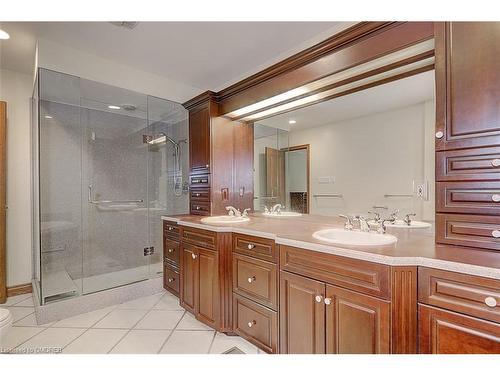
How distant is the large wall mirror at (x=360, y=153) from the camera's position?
5.02 feet

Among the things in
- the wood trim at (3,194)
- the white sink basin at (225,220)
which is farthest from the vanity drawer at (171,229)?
the wood trim at (3,194)

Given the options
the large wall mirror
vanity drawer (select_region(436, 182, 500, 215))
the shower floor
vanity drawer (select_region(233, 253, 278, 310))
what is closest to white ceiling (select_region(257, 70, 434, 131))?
the large wall mirror

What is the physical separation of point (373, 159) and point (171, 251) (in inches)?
81.7

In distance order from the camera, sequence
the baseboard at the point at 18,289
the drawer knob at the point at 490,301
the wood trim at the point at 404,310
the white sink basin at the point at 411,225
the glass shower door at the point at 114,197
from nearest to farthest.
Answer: the drawer knob at the point at 490,301 → the wood trim at the point at 404,310 → the white sink basin at the point at 411,225 → the baseboard at the point at 18,289 → the glass shower door at the point at 114,197

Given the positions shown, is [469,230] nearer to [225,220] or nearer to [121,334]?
[225,220]

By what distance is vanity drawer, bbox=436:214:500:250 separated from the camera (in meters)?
1.07

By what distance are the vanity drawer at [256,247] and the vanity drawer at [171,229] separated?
90cm

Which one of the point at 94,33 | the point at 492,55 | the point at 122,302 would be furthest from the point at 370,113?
the point at 122,302

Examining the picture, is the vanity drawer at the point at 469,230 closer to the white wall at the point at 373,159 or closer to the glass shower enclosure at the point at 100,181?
the white wall at the point at 373,159

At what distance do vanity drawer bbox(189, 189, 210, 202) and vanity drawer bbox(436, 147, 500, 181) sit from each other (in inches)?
78.2

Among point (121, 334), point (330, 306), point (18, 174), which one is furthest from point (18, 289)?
point (330, 306)

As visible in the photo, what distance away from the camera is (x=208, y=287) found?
1917 millimetres

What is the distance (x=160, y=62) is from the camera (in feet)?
8.07

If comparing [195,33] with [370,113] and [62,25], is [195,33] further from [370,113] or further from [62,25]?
[370,113]
